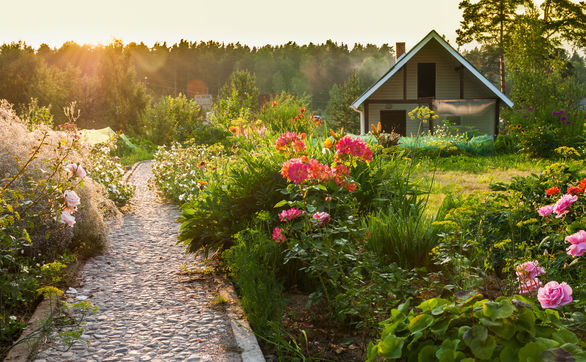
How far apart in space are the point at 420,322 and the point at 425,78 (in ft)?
70.6

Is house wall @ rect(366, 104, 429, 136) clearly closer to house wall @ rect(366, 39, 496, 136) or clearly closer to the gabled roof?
house wall @ rect(366, 39, 496, 136)

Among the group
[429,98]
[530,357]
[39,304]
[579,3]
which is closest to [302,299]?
[39,304]

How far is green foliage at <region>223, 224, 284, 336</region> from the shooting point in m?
3.69

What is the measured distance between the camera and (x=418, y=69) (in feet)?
73.2

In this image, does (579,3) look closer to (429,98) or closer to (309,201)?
(429,98)

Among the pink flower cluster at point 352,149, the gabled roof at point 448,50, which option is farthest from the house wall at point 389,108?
the pink flower cluster at point 352,149

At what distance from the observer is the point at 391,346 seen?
A: 80.2 inches

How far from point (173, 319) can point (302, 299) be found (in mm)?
1032

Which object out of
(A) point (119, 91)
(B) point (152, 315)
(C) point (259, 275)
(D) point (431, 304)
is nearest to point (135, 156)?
(A) point (119, 91)

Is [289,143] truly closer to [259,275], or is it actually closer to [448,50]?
[259,275]

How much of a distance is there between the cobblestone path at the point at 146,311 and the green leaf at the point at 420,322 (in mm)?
1588

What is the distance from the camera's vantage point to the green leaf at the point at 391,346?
2.01 meters

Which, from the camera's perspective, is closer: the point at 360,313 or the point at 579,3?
the point at 360,313

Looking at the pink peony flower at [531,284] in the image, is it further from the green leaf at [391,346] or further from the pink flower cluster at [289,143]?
the pink flower cluster at [289,143]
